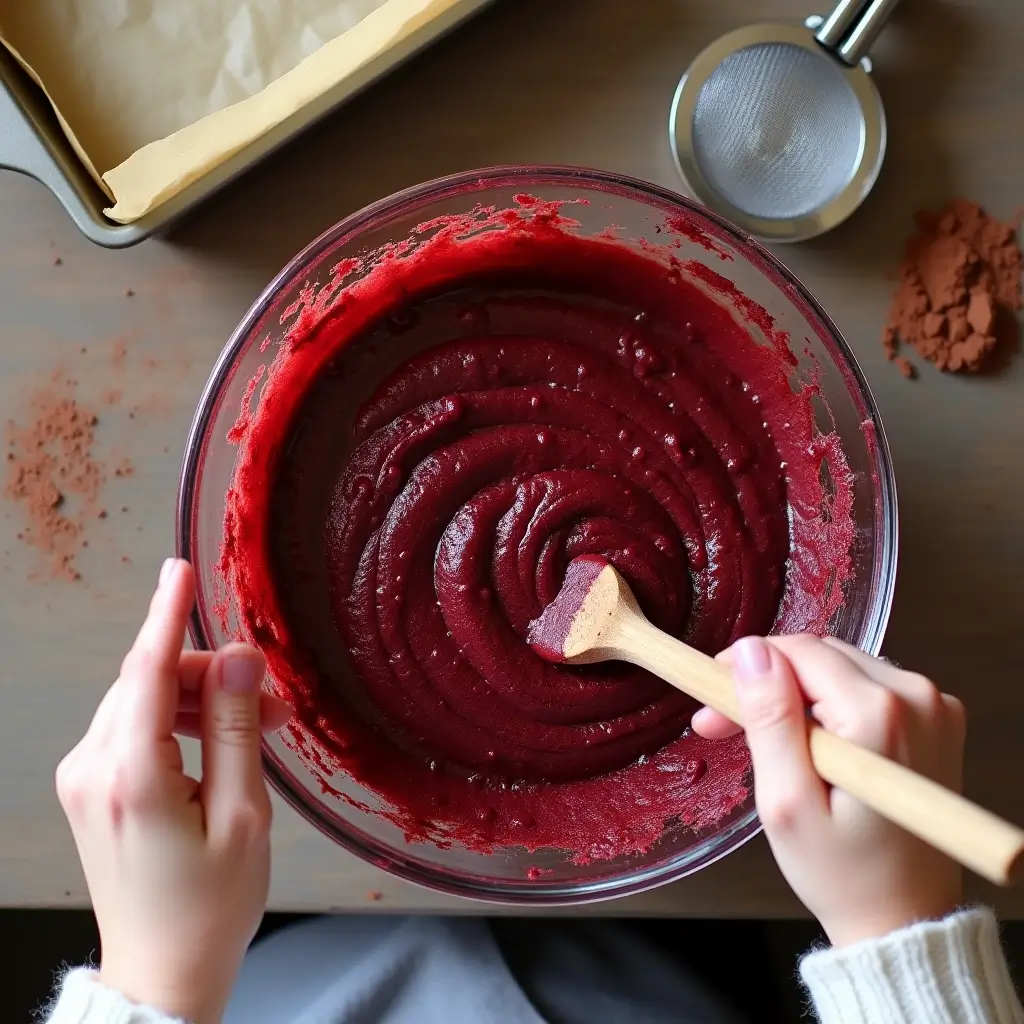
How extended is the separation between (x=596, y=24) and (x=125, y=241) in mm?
666

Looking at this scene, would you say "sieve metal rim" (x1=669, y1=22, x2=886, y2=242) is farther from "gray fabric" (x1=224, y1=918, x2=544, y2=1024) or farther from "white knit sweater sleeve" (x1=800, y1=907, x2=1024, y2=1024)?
"gray fabric" (x1=224, y1=918, x2=544, y2=1024)

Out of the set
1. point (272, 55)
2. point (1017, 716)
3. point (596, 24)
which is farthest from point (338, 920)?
point (596, 24)

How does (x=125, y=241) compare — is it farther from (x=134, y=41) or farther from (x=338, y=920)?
(x=338, y=920)

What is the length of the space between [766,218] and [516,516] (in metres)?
0.51

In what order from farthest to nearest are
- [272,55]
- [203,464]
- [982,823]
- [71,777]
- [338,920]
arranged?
1. [338,920]
2. [272,55]
3. [203,464]
4. [71,777]
5. [982,823]

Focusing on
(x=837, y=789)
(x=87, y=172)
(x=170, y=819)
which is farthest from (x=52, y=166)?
(x=837, y=789)

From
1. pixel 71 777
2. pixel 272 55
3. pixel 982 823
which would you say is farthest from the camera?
pixel 272 55

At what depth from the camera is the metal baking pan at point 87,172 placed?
3.79 feet

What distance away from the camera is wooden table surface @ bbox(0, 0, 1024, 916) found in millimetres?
1269

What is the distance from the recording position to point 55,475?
1.27 meters

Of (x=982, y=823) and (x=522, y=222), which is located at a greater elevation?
(x=522, y=222)

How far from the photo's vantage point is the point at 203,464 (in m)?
1.14

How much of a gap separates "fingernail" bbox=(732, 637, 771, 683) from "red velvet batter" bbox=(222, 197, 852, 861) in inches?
12.0

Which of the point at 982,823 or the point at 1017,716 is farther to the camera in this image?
the point at 1017,716
